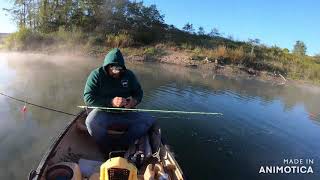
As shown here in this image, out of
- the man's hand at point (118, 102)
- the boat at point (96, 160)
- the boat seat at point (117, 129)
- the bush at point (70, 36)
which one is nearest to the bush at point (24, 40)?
the bush at point (70, 36)

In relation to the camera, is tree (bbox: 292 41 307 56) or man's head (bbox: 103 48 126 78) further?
tree (bbox: 292 41 307 56)

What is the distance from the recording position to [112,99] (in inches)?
228

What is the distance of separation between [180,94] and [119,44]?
14.3m

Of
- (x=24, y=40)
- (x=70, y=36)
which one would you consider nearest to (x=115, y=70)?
(x=70, y=36)

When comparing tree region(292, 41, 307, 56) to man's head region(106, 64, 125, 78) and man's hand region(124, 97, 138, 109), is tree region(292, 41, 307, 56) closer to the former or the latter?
man's hand region(124, 97, 138, 109)

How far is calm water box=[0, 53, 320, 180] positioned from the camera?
691 centimetres

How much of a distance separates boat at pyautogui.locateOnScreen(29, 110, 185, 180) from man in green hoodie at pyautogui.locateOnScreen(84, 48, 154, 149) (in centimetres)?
15

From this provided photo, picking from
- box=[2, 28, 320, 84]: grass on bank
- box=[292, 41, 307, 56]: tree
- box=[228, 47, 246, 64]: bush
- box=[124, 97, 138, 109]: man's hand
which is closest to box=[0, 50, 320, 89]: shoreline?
box=[2, 28, 320, 84]: grass on bank

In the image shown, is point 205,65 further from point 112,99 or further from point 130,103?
point 112,99

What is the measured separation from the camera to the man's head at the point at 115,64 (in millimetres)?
5644

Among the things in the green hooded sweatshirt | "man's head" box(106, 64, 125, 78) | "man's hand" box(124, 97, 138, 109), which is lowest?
"man's hand" box(124, 97, 138, 109)

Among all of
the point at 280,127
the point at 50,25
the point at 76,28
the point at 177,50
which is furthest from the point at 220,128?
the point at 50,25

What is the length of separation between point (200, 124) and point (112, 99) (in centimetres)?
413

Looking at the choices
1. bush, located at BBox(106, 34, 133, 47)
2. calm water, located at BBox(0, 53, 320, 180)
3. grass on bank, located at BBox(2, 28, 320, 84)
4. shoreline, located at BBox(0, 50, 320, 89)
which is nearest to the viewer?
calm water, located at BBox(0, 53, 320, 180)
